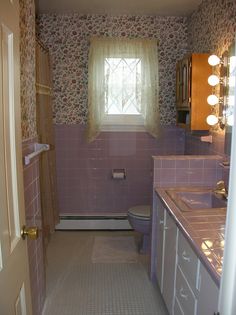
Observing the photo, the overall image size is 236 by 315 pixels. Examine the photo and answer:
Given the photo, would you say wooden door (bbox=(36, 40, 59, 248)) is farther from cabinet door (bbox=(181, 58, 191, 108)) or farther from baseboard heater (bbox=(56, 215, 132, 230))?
cabinet door (bbox=(181, 58, 191, 108))

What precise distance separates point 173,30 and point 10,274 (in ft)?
10.4

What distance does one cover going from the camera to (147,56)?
333 centimetres

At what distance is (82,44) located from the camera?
3.36 meters

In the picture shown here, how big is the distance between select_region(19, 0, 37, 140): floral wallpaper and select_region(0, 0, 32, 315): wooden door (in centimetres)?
66

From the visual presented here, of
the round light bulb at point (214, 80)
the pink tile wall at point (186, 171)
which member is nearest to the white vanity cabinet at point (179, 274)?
the pink tile wall at point (186, 171)

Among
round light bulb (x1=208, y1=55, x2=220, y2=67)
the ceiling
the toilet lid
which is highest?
the ceiling

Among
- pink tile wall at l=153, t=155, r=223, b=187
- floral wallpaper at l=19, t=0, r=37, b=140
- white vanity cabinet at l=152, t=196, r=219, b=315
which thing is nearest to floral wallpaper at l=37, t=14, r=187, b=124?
pink tile wall at l=153, t=155, r=223, b=187

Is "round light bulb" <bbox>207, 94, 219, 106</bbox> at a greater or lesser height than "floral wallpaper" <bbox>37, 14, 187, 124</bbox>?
lesser

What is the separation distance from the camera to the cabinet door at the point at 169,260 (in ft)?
5.95

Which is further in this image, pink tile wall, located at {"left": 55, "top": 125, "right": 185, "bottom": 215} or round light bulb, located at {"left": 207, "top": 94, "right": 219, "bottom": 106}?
pink tile wall, located at {"left": 55, "top": 125, "right": 185, "bottom": 215}

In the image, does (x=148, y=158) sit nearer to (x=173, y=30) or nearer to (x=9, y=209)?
(x=173, y=30)

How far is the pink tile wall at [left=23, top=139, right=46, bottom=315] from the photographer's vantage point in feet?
5.78

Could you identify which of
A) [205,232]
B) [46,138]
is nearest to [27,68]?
[46,138]

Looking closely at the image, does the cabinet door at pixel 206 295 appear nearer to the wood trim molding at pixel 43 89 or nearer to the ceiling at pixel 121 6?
the wood trim molding at pixel 43 89
